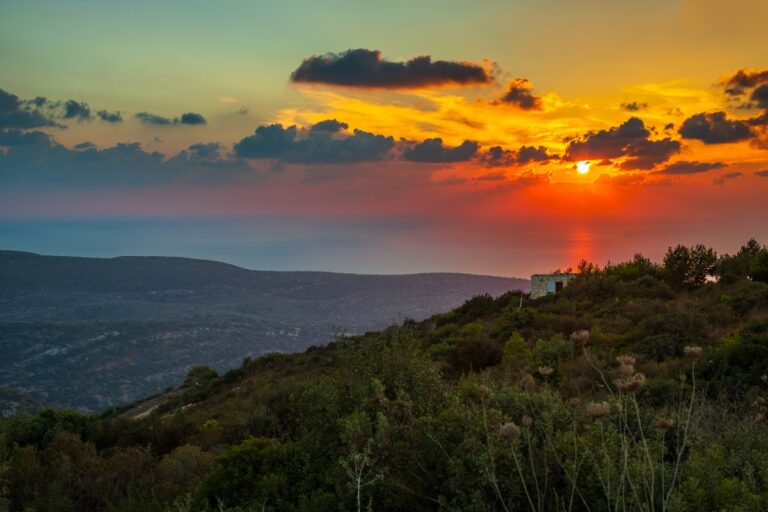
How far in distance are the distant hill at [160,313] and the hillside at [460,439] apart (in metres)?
3.25

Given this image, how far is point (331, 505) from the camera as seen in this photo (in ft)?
19.7

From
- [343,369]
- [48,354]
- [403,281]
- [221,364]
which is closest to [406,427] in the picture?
[343,369]

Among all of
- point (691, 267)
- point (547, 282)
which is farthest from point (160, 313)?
point (691, 267)

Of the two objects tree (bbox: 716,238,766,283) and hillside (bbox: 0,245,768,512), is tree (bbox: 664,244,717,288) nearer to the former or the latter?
tree (bbox: 716,238,766,283)

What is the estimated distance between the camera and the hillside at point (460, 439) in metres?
4.84

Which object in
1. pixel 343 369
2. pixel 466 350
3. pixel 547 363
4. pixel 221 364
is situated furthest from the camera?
pixel 221 364

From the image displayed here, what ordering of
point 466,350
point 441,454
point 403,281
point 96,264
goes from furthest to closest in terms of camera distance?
1. point 96,264
2. point 403,281
3. point 466,350
4. point 441,454

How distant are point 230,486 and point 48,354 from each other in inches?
3743

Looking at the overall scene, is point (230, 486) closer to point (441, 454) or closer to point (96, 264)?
point (441, 454)

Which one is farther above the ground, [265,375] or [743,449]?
[743,449]

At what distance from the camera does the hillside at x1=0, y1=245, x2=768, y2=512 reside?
484 cm

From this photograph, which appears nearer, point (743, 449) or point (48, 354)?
point (743, 449)

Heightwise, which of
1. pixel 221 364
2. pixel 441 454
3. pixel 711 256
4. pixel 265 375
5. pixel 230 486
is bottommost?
pixel 221 364

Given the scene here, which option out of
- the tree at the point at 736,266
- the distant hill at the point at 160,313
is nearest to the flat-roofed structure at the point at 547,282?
the distant hill at the point at 160,313
